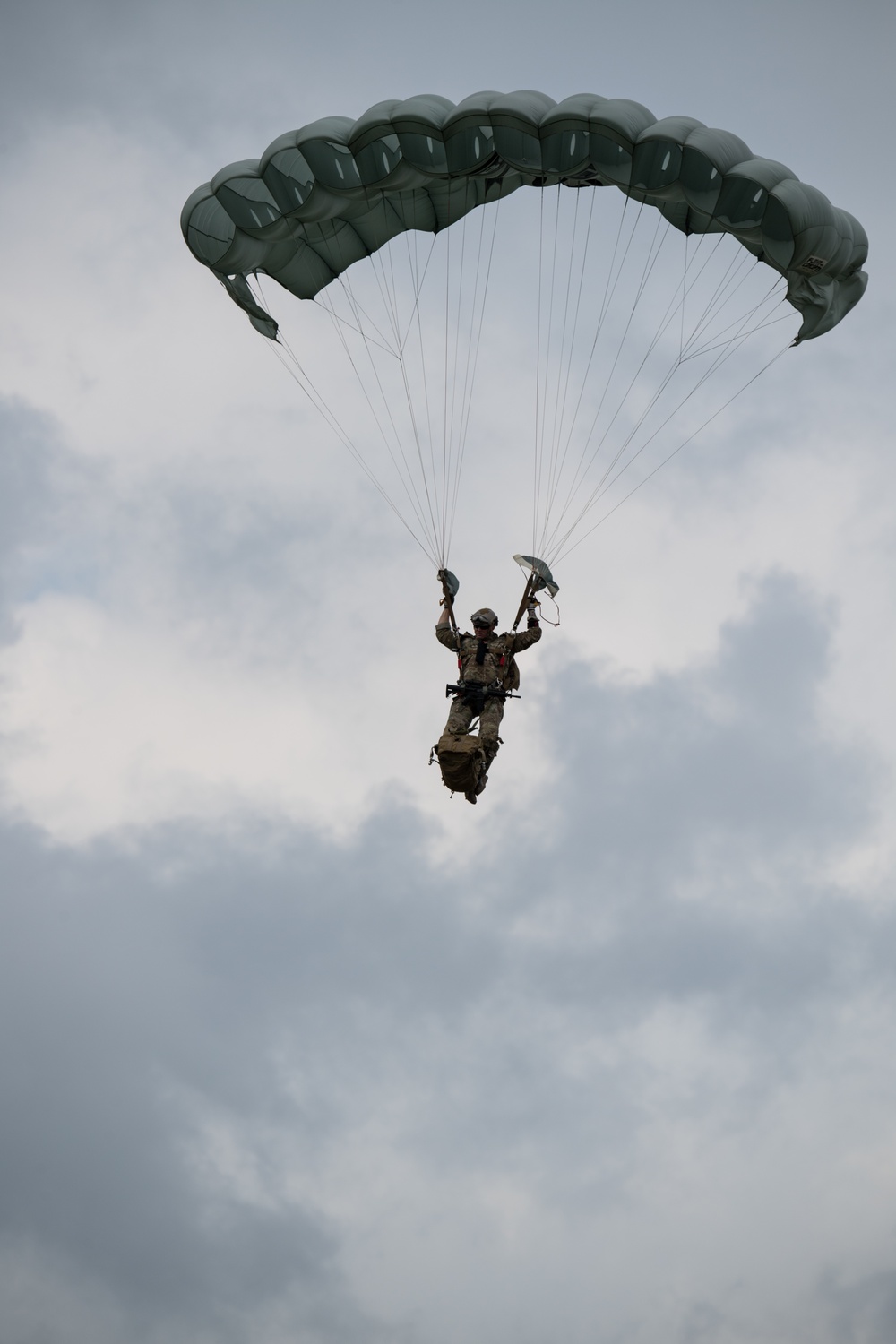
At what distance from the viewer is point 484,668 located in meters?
21.8

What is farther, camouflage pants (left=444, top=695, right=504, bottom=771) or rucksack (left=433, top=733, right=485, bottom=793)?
camouflage pants (left=444, top=695, right=504, bottom=771)

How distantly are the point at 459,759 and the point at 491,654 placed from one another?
5.88 ft

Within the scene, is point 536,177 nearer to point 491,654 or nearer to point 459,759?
point 491,654

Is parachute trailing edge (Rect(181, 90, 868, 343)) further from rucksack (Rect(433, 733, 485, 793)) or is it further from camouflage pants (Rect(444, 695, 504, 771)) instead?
rucksack (Rect(433, 733, 485, 793))

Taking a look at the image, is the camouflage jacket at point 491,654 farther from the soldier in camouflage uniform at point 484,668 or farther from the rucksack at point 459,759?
the rucksack at point 459,759

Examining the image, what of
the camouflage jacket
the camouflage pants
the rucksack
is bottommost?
the rucksack

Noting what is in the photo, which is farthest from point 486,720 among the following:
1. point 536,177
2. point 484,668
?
point 536,177

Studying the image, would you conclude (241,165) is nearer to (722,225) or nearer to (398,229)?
(398,229)

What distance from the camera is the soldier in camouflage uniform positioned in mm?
21375

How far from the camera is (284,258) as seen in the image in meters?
24.0

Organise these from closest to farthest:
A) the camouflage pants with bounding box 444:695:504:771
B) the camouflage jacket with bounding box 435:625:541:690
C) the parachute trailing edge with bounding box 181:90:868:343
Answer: the parachute trailing edge with bounding box 181:90:868:343 → the camouflage pants with bounding box 444:695:504:771 → the camouflage jacket with bounding box 435:625:541:690

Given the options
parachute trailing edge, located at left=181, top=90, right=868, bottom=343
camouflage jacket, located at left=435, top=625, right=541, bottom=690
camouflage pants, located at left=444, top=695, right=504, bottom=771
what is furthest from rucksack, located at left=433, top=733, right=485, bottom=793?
parachute trailing edge, located at left=181, top=90, right=868, bottom=343

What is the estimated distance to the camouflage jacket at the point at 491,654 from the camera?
21.7m

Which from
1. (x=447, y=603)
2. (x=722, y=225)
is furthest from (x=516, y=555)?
(x=722, y=225)
